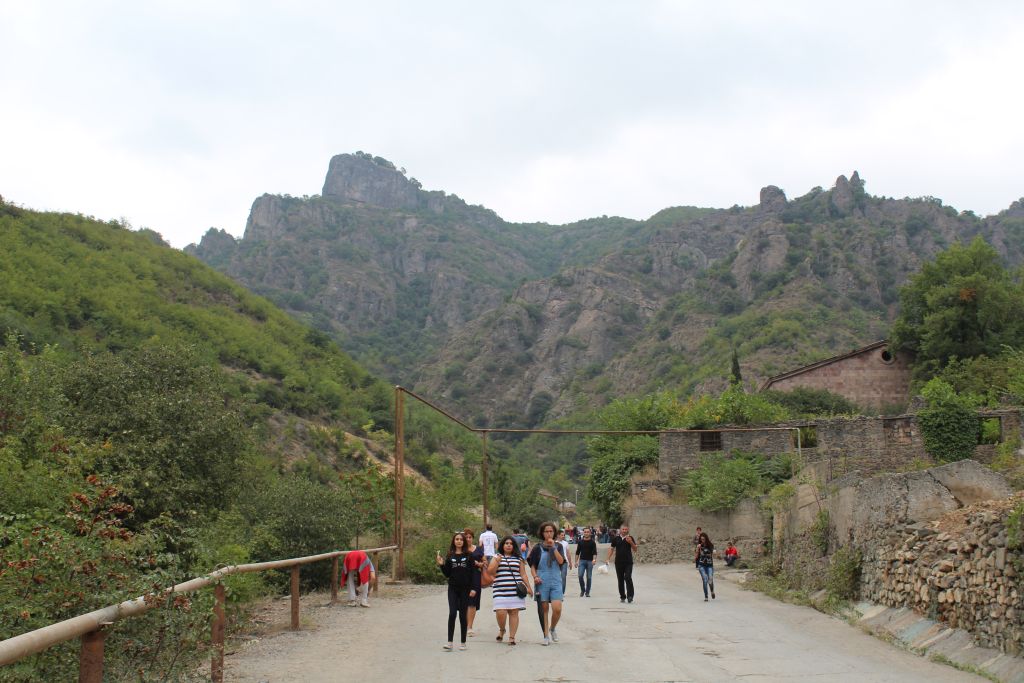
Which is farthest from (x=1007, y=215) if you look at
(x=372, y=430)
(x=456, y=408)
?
(x=372, y=430)

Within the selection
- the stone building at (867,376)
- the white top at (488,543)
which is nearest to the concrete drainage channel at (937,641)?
the white top at (488,543)

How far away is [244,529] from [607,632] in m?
10.5

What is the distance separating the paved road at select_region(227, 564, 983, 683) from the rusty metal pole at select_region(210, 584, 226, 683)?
0.57 metres

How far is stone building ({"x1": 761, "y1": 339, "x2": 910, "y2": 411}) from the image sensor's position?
51.4 meters

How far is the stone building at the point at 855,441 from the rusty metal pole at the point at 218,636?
70.3 ft

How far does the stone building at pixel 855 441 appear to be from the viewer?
2827 centimetres

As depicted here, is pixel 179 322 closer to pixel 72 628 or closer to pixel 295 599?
pixel 295 599

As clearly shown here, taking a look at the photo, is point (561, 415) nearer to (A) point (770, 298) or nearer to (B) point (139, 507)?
(A) point (770, 298)

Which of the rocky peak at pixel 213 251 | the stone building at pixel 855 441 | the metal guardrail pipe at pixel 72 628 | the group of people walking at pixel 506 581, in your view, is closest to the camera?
the metal guardrail pipe at pixel 72 628

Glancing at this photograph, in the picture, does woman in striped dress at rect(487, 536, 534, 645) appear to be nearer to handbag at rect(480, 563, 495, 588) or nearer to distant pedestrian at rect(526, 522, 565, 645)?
handbag at rect(480, 563, 495, 588)

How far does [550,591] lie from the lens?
40.1 feet

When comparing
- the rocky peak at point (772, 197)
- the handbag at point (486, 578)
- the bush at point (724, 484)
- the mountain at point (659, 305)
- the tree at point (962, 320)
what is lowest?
the handbag at point (486, 578)

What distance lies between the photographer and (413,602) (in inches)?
739

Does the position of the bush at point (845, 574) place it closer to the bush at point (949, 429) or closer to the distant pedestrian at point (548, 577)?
the distant pedestrian at point (548, 577)
